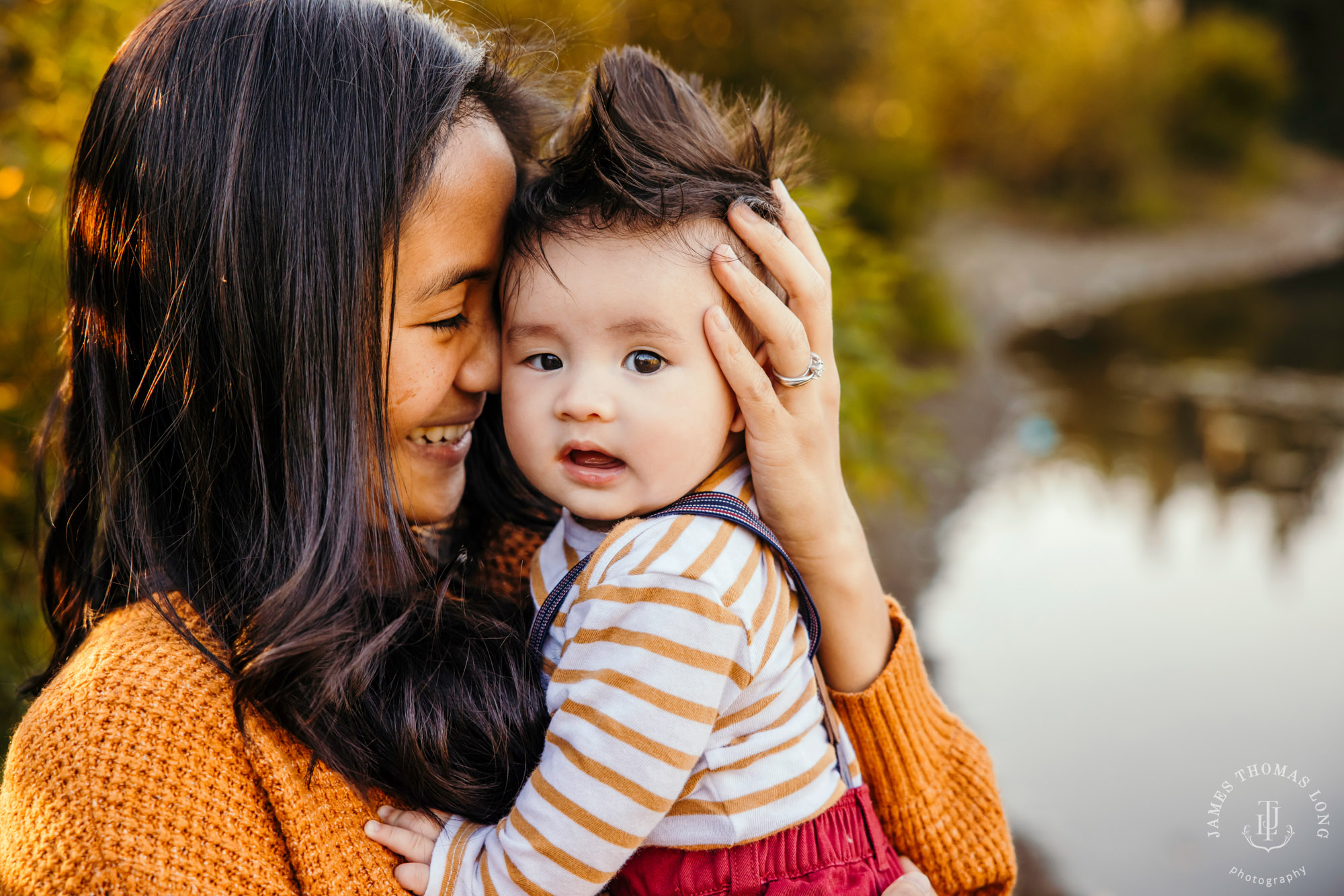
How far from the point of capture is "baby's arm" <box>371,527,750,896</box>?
3.61 feet

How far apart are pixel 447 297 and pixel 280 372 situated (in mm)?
231

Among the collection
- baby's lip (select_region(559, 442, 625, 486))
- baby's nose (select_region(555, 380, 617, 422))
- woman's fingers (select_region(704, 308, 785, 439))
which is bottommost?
baby's lip (select_region(559, 442, 625, 486))

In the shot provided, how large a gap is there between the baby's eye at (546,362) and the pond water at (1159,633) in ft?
9.23

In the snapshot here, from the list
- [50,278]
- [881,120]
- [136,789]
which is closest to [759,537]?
[136,789]

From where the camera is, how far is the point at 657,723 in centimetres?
110

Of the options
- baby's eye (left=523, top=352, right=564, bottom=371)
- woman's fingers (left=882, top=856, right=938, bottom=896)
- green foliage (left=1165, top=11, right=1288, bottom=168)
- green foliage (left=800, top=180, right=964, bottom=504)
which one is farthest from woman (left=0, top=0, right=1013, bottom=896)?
green foliage (left=1165, top=11, right=1288, bottom=168)

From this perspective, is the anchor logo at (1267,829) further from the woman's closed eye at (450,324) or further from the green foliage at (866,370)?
the woman's closed eye at (450,324)

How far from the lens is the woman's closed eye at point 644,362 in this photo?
49.1 inches

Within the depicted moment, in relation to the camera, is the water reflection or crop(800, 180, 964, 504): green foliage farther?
the water reflection

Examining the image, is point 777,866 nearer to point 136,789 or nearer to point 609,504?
point 609,504

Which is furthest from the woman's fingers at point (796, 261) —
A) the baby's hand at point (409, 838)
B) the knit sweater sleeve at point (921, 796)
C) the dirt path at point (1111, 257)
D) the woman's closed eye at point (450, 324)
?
the dirt path at point (1111, 257)

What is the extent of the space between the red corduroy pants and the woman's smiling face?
57 cm

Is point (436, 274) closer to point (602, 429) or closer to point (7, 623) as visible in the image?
point (602, 429)

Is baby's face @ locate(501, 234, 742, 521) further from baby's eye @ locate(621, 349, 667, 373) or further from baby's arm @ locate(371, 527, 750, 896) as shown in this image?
baby's arm @ locate(371, 527, 750, 896)
